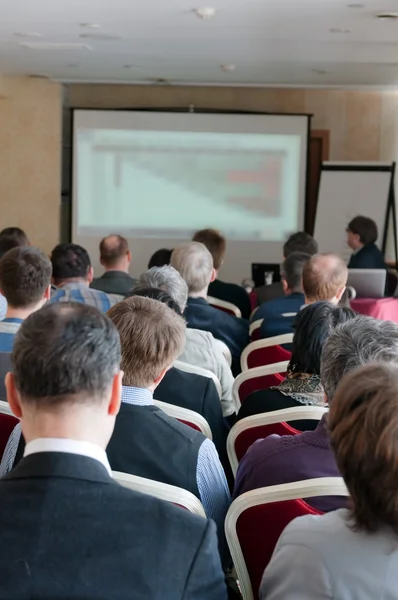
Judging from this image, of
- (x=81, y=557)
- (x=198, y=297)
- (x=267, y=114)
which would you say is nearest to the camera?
(x=81, y=557)

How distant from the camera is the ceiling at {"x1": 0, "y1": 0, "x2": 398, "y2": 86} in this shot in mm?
5746

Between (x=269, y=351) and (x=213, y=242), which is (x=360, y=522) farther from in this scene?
(x=213, y=242)

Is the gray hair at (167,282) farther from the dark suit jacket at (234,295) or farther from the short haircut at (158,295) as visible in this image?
the dark suit jacket at (234,295)

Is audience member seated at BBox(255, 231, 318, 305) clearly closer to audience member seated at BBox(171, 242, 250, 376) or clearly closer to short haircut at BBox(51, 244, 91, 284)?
audience member seated at BBox(171, 242, 250, 376)

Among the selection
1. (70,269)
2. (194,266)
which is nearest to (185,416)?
(194,266)

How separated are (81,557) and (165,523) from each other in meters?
0.13

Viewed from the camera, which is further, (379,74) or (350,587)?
(379,74)

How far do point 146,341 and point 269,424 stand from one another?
42cm

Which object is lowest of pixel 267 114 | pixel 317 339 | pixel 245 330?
pixel 245 330

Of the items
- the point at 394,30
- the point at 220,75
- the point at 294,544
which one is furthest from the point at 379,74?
the point at 294,544

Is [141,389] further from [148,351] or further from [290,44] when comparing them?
[290,44]

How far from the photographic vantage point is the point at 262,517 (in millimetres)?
1760

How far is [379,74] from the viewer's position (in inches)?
348

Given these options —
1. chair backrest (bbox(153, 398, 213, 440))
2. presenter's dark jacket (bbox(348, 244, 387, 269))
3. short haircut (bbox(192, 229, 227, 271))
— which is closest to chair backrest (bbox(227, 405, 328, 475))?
chair backrest (bbox(153, 398, 213, 440))
